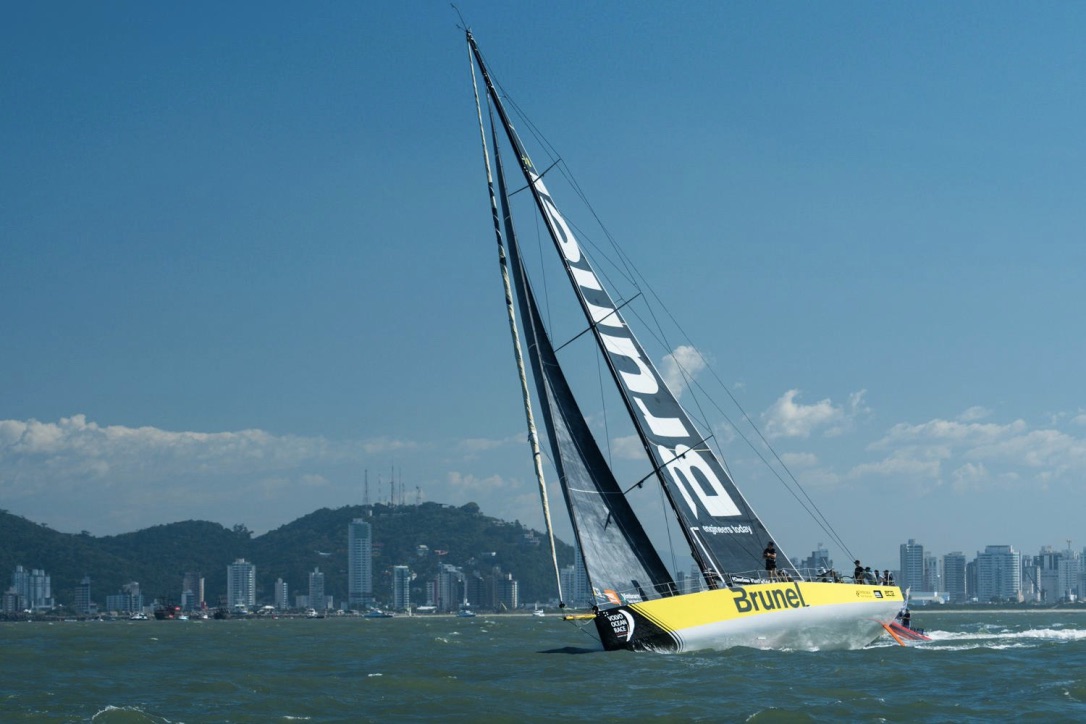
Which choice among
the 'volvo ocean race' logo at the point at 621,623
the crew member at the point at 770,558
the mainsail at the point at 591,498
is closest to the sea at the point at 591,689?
the 'volvo ocean race' logo at the point at 621,623

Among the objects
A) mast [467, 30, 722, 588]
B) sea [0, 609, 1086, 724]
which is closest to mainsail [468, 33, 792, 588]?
mast [467, 30, 722, 588]

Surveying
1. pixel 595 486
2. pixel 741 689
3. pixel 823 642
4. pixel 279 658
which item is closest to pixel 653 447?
pixel 595 486

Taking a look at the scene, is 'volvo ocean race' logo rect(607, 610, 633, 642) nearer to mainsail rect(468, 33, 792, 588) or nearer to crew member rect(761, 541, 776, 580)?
mainsail rect(468, 33, 792, 588)

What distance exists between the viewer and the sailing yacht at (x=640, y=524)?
21.8 m

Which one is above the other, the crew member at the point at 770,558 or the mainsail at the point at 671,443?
the mainsail at the point at 671,443

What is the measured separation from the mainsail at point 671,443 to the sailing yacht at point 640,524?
2cm

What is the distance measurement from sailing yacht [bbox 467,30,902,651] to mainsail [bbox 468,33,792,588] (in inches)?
1.0

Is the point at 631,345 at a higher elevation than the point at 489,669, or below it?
higher

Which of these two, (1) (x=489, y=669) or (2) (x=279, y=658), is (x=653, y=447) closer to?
(1) (x=489, y=669)

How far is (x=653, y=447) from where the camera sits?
23.7 m

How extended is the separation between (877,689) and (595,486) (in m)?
6.77

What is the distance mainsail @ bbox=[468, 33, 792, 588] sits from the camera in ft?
77.5

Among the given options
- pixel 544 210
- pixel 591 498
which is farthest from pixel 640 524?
pixel 544 210

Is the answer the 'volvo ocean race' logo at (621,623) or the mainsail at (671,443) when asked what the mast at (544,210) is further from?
the 'volvo ocean race' logo at (621,623)
